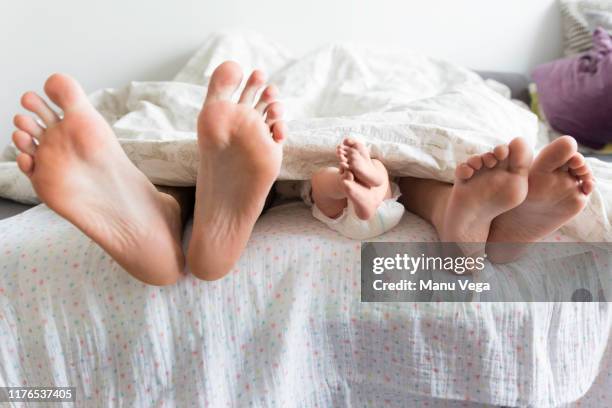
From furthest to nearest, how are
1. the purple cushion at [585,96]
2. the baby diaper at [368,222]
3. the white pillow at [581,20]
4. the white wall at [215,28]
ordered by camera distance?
the white wall at [215,28], the white pillow at [581,20], the purple cushion at [585,96], the baby diaper at [368,222]

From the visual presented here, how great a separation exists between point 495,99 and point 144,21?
1.16 meters

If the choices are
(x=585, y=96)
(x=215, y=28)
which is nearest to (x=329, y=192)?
(x=585, y=96)

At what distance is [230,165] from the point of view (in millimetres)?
620

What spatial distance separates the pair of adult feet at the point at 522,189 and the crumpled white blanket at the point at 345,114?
7 cm

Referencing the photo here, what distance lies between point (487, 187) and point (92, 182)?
0.49m

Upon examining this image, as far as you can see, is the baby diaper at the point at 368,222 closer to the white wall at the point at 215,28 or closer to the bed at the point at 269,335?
the bed at the point at 269,335

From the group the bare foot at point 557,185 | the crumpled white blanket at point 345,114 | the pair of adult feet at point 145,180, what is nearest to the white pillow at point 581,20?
the crumpled white blanket at point 345,114

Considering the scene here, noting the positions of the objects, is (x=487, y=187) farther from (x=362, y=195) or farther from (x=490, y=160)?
(x=362, y=195)

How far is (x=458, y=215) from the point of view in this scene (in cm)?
65

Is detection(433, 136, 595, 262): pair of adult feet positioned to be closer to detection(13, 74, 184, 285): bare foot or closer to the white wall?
detection(13, 74, 184, 285): bare foot

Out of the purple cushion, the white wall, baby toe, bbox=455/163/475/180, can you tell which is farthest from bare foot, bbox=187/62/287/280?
the white wall

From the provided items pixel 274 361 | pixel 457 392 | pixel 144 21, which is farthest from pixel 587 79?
pixel 144 21

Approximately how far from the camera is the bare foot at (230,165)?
0.60 metres

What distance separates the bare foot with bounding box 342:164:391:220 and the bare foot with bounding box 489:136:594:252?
189 mm
